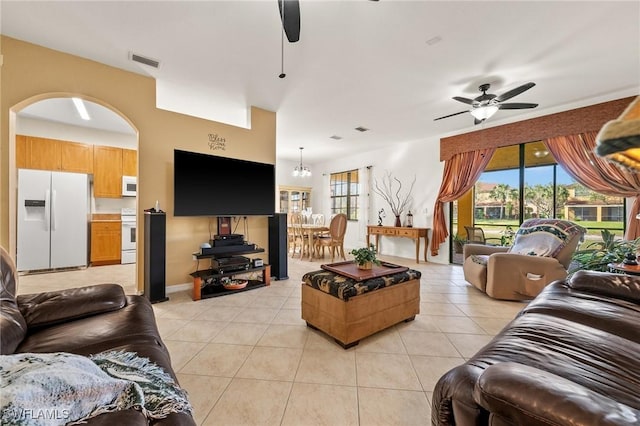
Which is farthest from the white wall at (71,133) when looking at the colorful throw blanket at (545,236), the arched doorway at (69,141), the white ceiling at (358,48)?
the colorful throw blanket at (545,236)

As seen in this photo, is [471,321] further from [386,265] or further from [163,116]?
[163,116]

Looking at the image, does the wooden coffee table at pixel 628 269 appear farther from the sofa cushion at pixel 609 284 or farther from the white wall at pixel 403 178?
the white wall at pixel 403 178

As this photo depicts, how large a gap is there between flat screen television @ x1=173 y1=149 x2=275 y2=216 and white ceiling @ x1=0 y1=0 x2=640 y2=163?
39.1 inches

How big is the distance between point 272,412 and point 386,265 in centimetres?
164

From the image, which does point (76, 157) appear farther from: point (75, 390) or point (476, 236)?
point (476, 236)

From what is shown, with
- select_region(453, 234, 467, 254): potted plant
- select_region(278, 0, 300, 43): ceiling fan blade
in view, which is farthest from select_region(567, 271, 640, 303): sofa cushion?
select_region(453, 234, 467, 254): potted plant

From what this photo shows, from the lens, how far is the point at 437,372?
174 cm

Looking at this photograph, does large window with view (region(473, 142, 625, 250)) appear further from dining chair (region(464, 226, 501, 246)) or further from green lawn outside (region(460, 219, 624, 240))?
dining chair (region(464, 226, 501, 246))

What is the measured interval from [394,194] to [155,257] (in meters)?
5.13

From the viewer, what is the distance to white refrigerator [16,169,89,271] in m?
4.12

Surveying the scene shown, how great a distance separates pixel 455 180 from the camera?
5.00m

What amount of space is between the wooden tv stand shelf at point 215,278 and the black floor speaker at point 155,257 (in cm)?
37

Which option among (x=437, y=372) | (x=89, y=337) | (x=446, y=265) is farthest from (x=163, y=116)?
(x=446, y=265)

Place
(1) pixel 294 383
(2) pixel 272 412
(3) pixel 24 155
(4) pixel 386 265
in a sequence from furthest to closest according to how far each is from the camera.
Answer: (3) pixel 24 155, (4) pixel 386 265, (1) pixel 294 383, (2) pixel 272 412
